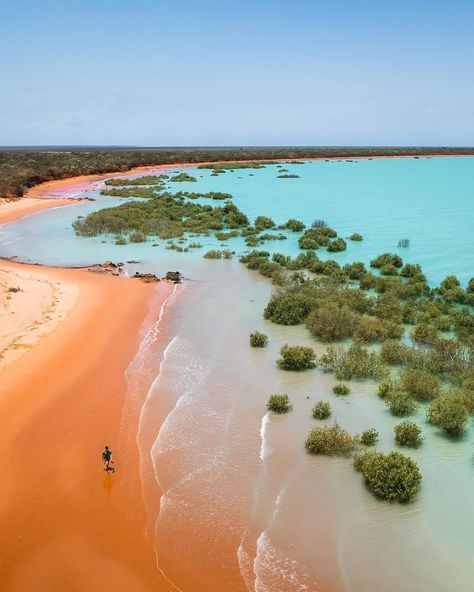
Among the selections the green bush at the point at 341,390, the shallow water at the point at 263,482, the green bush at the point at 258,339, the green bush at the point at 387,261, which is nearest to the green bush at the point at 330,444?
the shallow water at the point at 263,482

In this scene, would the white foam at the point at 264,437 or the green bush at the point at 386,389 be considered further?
the green bush at the point at 386,389

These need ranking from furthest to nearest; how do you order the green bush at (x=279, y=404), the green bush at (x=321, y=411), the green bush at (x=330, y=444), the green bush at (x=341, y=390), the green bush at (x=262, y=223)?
the green bush at (x=262, y=223), the green bush at (x=341, y=390), the green bush at (x=279, y=404), the green bush at (x=321, y=411), the green bush at (x=330, y=444)

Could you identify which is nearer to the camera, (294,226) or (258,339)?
(258,339)

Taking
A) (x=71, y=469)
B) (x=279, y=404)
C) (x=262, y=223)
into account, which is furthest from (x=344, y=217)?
(x=71, y=469)

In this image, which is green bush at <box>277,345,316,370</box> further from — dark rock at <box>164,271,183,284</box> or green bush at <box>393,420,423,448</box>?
dark rock at <box>164,271,183,284</box>

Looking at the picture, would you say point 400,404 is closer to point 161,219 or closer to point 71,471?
point 71,471

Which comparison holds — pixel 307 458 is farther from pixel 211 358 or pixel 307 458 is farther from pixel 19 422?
pixel 19 422

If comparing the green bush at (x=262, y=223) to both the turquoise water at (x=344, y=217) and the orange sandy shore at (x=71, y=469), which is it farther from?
the orange sandy shore at (x=71, y=469)

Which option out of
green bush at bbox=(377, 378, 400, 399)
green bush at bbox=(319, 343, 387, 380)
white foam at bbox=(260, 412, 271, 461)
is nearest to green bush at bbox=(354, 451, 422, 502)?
white foam at bbox=(260, 412, 271, 461)

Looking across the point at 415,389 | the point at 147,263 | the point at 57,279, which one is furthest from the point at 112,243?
the point at 415,389
